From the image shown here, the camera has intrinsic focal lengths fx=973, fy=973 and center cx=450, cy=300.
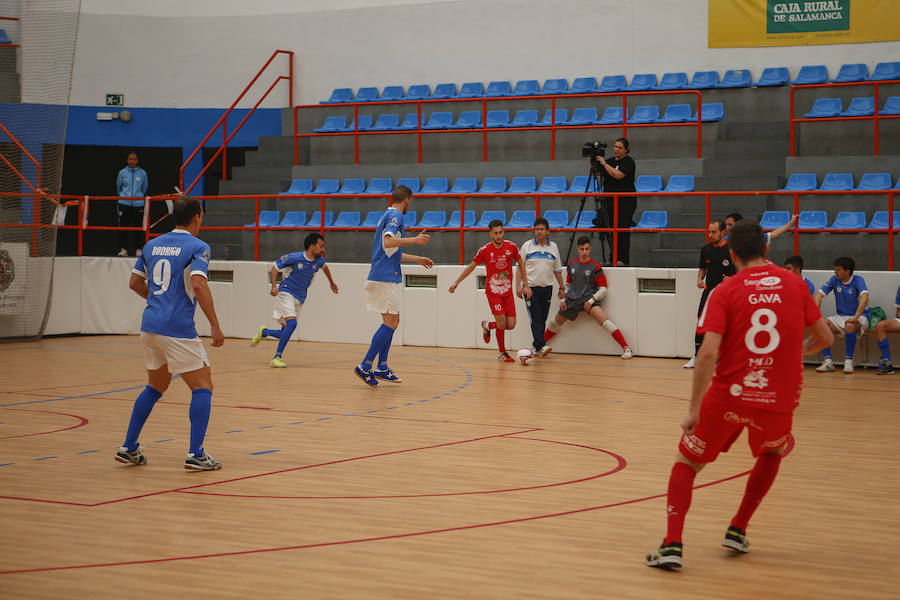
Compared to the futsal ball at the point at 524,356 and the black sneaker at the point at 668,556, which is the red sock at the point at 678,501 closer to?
the black sneaker at the point at 668,556

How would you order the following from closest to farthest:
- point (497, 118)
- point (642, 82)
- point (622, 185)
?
point (622, 185) → point (642, 82) → point (497, 118)

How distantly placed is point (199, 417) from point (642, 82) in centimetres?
1517

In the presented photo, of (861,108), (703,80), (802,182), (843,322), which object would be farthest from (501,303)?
(703,80)

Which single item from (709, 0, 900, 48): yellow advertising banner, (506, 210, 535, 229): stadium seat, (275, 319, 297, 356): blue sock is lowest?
(275, 319, 297, 356): blue sock

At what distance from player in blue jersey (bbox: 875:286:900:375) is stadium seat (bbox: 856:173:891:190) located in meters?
2.99

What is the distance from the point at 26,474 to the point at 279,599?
3380 millimetres

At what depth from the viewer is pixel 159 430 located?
28.3 ft

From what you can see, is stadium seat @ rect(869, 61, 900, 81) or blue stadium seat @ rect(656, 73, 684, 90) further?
blue stadium seat @ rect(656, 73, 684, 90)

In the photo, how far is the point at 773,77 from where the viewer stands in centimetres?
1881

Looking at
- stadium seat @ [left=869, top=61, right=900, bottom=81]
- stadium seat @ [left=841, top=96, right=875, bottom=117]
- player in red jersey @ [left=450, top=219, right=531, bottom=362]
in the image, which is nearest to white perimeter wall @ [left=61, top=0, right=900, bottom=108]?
stadium seat @ [left=869, top=61, right=900, bottom=81]

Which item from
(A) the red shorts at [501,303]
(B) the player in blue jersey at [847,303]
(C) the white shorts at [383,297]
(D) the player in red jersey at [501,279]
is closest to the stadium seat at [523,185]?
(D) the player in red jersey at [501,279]

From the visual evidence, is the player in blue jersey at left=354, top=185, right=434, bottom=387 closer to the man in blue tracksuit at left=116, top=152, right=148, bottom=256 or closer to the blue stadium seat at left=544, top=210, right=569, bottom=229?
the blue stadium seat at left=544, top=210, right=569, bottom=229

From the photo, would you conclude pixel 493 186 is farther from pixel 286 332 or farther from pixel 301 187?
pixel 286 332

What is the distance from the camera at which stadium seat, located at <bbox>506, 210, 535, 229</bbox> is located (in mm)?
17141
